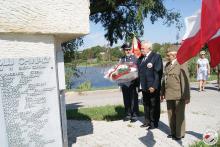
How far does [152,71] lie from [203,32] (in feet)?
12.8

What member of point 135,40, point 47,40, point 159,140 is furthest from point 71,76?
point 47,40

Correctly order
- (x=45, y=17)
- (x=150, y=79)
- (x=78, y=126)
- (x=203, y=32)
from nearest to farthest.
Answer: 1. (x=203, y=32)
2. (x=45, y=17)
3. (x=150, y=79)
4. (x=78, y=126)

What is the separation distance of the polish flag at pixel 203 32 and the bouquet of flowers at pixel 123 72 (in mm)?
3638

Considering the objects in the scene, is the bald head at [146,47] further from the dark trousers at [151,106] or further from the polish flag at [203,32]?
the polish flag at [203,32]

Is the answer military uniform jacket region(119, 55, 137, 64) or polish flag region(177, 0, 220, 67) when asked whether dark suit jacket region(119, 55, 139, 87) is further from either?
polish flag region(177, 0, 220, 67)

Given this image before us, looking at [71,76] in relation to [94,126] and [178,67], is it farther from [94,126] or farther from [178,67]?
[178,67]

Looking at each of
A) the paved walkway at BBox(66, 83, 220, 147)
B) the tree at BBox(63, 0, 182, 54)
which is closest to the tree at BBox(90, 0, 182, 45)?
the tree at BBox(63, 0, 182, 54)

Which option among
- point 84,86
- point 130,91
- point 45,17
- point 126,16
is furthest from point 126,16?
point 84,86

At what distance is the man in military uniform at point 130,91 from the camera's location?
365 inches

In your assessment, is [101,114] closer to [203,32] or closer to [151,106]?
[151,106]

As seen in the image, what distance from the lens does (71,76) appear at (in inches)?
653

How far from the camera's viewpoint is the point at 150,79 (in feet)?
27.6

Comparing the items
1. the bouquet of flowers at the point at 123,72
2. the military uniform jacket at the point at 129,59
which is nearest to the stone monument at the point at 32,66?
the bouquet of flowers at the point at 123,72

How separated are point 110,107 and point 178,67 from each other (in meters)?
4.94
